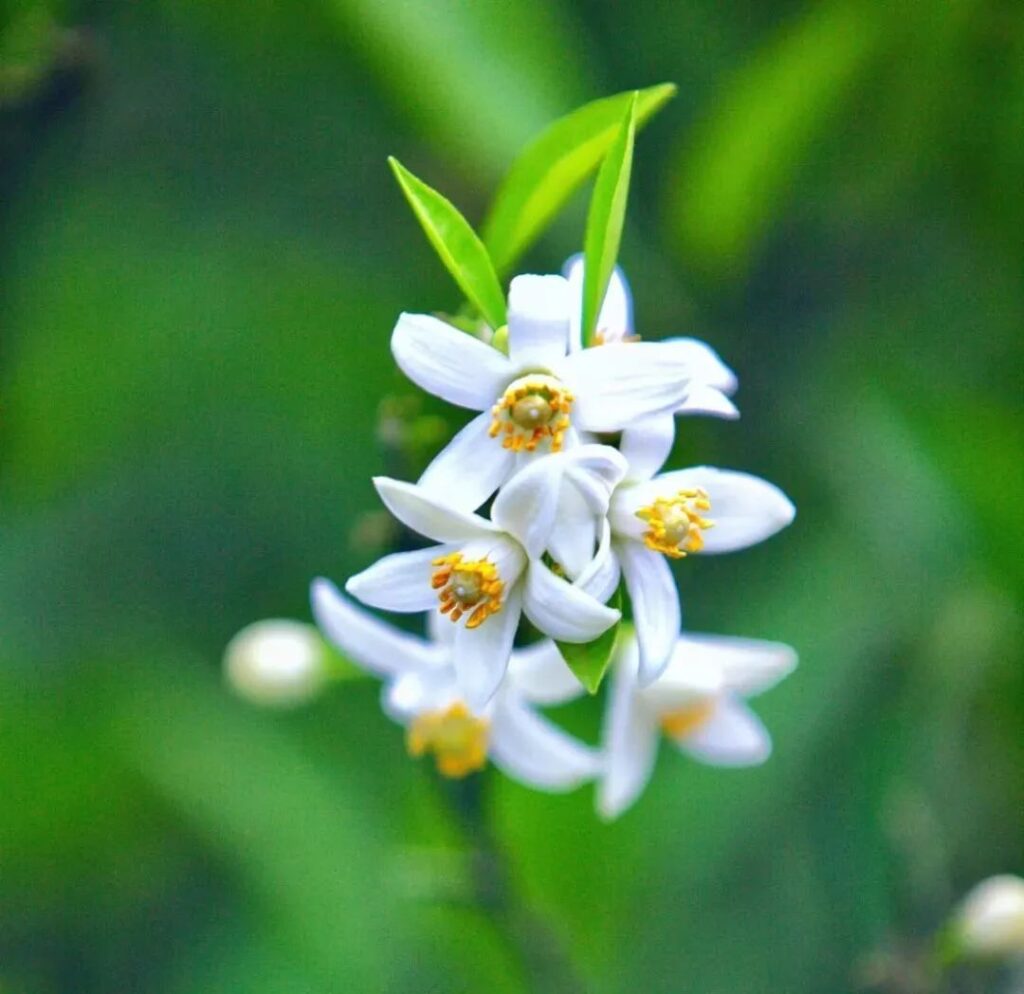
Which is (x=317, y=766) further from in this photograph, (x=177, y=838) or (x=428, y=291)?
(x=428, y=291)

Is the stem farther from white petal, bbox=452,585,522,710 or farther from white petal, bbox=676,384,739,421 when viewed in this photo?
white petal, bbox=676,384,739,421

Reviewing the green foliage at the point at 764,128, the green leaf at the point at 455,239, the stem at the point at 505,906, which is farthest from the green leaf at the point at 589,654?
the green foliage at the point at 764,128

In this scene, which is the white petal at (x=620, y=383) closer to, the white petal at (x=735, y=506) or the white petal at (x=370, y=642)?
the white petal at (x=735, y=506)

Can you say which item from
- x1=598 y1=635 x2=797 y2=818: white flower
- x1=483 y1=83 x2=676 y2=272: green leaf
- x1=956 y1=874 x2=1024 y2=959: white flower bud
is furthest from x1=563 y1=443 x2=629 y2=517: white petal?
x1=956 y1=874 x2=1024 y2=959: white flower bud

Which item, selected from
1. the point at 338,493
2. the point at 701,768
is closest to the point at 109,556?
the point at 338,493

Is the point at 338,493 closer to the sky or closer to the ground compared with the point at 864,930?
closer to the sky

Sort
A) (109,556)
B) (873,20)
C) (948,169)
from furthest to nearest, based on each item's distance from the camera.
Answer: (109,556), (948,169), (873,20)

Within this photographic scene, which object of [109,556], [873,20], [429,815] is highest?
[873,20]
